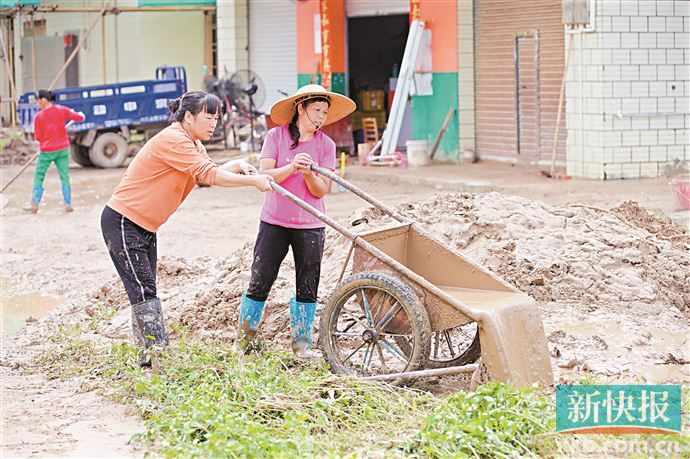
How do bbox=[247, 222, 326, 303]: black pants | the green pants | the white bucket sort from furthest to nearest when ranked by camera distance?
the white bucket → the green pants → bbox=[247, 222, 326, 303]: black pants

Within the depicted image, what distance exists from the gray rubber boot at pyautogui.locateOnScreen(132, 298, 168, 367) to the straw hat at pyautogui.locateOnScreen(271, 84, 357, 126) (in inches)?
52.0

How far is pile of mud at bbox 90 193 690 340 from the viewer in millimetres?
7535

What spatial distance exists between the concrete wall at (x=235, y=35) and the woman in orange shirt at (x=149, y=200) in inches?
651

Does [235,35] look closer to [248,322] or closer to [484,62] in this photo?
[484,62]

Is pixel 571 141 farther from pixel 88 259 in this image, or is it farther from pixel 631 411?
pixel 631 411

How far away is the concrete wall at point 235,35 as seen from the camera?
22547 mm

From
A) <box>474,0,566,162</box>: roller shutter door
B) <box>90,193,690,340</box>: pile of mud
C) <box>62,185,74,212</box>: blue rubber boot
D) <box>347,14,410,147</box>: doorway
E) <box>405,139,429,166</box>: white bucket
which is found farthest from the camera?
<box>347,14,410,147</box>: doorway

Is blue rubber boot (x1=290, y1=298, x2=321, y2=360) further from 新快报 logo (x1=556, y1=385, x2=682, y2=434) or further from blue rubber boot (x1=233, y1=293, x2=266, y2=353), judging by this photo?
新快报 logo (x1=556, y1=385, x2=682, y2=434)

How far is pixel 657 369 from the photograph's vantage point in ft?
20.6

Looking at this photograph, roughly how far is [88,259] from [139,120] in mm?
8802

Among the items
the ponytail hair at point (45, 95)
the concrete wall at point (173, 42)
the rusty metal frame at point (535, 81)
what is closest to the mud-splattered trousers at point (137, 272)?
the ponytail hair at point (45, 95)

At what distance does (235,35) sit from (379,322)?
1753 cm

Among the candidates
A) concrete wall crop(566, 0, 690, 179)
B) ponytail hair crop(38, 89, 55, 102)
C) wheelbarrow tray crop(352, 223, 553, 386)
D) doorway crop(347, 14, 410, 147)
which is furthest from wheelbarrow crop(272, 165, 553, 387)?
doorway crop(347, 14, 410, 147)

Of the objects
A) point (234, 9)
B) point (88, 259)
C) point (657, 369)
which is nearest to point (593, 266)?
point (657, 369)
